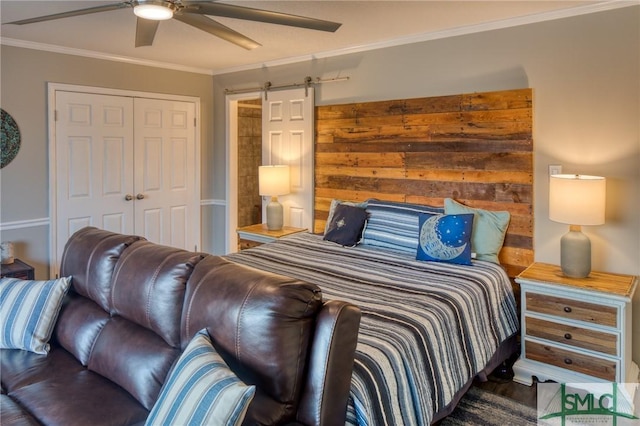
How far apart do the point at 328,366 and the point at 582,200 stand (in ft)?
6.73

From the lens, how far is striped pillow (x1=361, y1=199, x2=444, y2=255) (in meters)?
3.43

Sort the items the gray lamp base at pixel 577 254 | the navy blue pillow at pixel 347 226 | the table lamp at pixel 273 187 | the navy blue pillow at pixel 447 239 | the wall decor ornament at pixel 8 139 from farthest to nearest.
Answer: the table lamp at pixel 273 187
the wall decor ornament at pixel 8 139
the navy blue pillow at pixel 347 226
the navy blue pillow at pixel 447 239
the gray lamp base at pixel 577 254

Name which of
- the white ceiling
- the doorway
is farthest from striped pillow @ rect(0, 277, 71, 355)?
the doorway

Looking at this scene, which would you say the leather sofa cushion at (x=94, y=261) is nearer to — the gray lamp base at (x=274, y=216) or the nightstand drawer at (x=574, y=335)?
the gray lamp base at (x=274, y=216)

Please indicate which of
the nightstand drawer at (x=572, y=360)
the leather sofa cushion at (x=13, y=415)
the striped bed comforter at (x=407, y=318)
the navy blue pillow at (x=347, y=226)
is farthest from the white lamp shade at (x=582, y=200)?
the leather sofa cushion at (x=13, y=415)

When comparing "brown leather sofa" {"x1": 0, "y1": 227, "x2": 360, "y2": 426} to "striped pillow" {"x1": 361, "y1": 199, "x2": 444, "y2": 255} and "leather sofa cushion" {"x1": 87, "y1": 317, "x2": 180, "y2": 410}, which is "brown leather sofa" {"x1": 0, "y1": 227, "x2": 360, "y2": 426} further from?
"striped pillow" {"x1": 361, "y1": 199, "x2": 444, "y2": 255}

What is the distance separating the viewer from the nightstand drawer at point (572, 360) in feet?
8.52

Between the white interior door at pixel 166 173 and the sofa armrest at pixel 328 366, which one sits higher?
the white interior door at pixel 166 173

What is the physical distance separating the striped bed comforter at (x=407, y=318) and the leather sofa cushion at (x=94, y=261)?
3.29 ft

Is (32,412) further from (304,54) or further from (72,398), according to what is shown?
(304,54)

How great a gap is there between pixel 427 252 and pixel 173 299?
1932mm

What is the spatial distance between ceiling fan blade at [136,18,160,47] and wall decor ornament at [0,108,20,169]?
190cm

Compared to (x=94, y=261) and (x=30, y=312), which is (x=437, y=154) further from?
(x=30, y=312)

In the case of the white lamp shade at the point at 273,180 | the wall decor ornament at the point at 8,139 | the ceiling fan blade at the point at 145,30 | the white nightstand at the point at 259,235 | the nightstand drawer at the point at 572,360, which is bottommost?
the nightstand drawer at the point at 572,360
